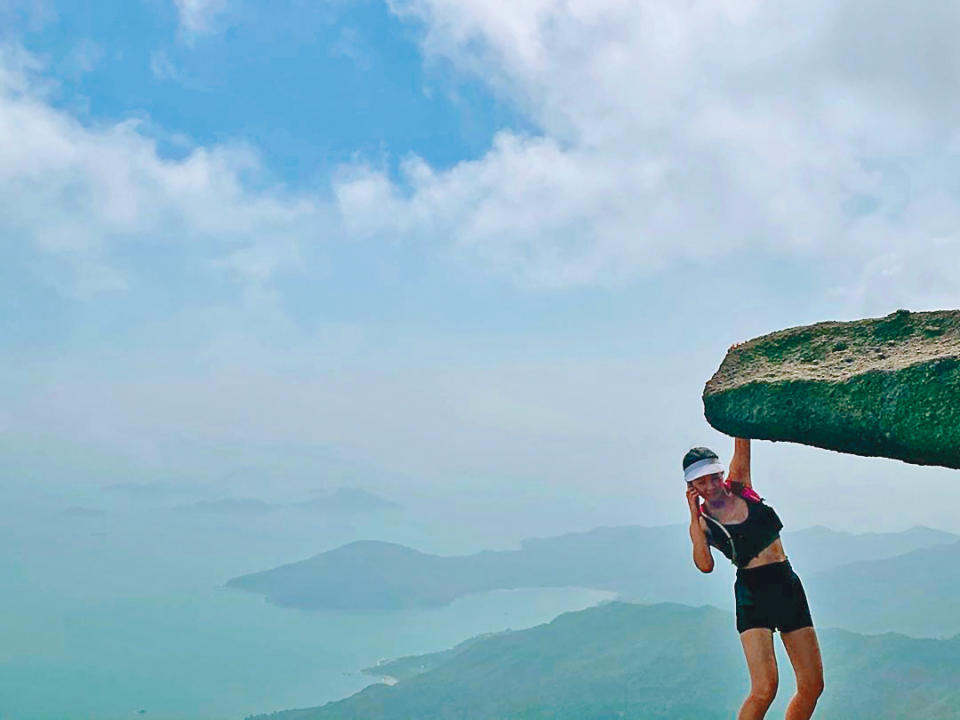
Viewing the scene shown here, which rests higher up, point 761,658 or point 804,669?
point 761,658

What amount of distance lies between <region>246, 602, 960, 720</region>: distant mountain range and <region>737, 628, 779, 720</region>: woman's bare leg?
372ft

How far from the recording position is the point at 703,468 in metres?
7.68

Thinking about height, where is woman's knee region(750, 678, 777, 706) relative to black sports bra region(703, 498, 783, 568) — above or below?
below

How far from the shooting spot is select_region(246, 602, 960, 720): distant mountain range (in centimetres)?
11844

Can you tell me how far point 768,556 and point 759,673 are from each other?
92 cm

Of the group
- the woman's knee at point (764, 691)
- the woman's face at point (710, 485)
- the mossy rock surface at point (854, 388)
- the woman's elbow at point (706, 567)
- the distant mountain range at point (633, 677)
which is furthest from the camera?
the distant mountain range at point (633, 677)

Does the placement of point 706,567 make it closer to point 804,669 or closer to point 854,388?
point 804,669

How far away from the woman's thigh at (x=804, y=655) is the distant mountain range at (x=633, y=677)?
371ft

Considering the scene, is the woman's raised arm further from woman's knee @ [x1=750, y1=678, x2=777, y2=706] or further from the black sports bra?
woman's knee @ [x1=750, y1=678, x2=777, y2=706]

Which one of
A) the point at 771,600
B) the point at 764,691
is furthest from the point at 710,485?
the point at 764,691

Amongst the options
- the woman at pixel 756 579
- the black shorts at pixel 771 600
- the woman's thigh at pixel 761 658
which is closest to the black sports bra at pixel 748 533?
the woman at pixel 756 579

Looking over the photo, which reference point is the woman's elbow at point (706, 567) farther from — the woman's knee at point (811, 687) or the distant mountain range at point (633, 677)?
the distant mountain range at point (633, 677)

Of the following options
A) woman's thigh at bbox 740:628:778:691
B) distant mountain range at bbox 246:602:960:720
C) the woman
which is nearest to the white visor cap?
the woman

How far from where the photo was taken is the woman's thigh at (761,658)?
750 cm
